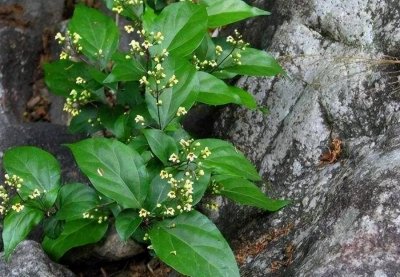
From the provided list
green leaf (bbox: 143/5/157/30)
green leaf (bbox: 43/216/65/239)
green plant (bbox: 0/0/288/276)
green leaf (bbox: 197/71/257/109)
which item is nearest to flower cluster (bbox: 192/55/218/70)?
green plant (bbox: 0/0/288/276)

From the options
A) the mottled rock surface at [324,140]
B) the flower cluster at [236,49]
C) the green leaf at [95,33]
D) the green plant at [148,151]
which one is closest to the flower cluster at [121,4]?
the green plant at [148,151]

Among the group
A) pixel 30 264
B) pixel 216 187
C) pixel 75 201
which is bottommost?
pixel 30 264

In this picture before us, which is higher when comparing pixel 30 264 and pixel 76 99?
pixel 76 99

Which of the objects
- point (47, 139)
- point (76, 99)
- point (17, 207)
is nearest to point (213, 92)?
point (76, 99)

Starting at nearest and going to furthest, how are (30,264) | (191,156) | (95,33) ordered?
(191,156) → (30,264) → (95,33)

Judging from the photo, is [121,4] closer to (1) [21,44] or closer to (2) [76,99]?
(2) [76,99]

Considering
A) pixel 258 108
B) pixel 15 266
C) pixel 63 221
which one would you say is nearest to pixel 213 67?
pixel 258 108
